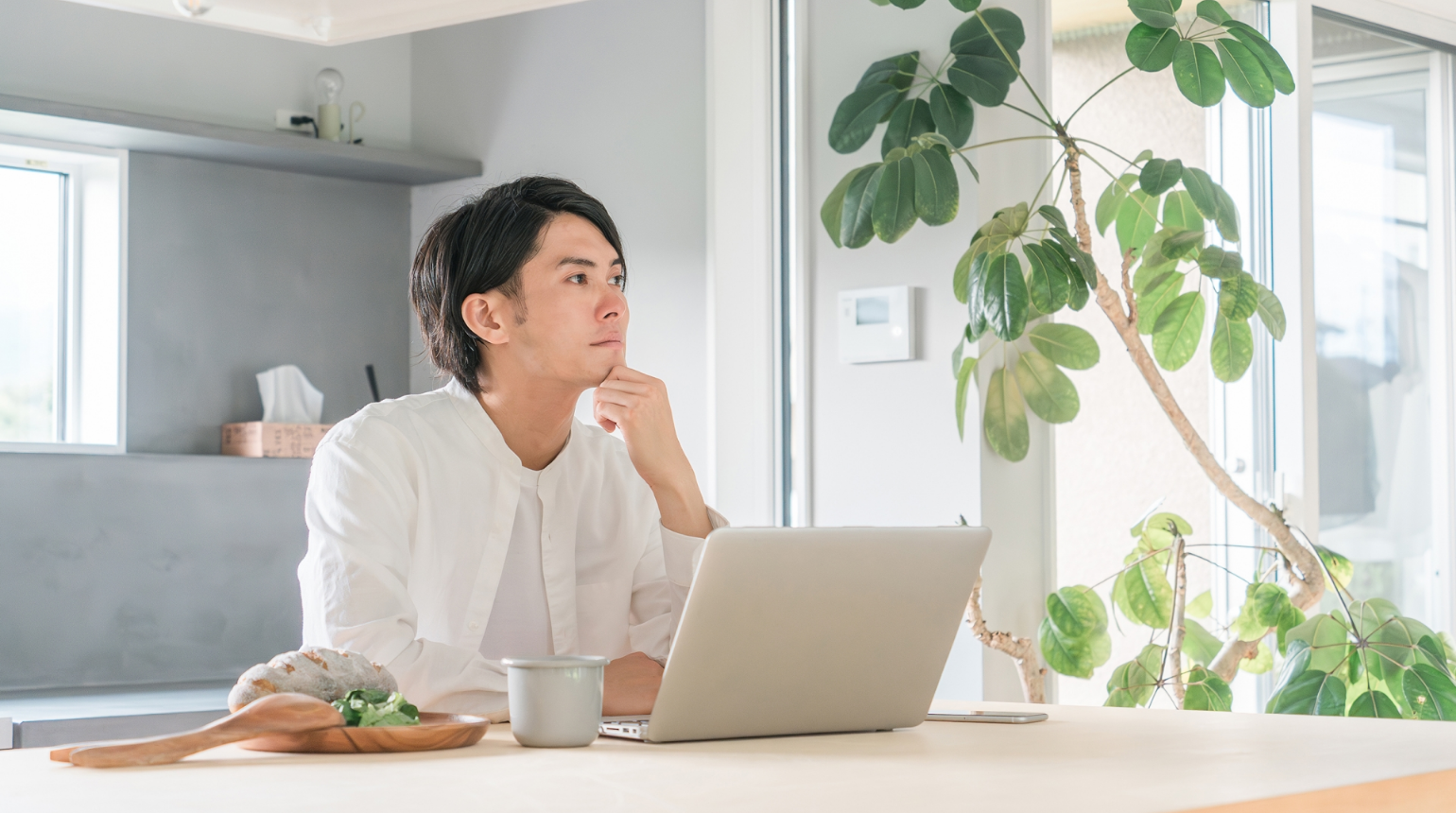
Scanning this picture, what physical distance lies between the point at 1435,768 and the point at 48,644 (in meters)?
3.44

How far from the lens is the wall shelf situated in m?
3.48

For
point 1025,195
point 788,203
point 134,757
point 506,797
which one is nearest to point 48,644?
point 788,203

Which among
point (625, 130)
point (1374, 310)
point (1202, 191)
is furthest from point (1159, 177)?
point (625, 130)

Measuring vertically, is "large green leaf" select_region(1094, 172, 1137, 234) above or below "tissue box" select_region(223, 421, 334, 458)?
above

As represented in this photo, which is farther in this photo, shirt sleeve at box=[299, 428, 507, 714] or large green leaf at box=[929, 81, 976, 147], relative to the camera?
large green leaf at box=[929, 81, 976, 147]

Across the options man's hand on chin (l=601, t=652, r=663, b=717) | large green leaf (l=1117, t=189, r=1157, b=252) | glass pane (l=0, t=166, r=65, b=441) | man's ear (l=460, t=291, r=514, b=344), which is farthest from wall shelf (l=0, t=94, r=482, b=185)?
man's hand on chin (l=601, t=652, r=663, b=717)

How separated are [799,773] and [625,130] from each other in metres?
3.04

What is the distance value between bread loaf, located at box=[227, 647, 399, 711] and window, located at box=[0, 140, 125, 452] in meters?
2.90

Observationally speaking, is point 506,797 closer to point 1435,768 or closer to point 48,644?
point 1435,768

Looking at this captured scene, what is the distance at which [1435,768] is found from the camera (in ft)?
3.13

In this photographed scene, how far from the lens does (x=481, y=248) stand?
6.45 feet

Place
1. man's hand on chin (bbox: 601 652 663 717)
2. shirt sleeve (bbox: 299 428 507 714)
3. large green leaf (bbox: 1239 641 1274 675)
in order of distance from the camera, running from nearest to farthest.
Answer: man's hand on chin (bbox: 601 652 663 717), shirt sleeve (bbox: 299 428 507 714), large green leaf (bbox: 1239 641 1274 675)

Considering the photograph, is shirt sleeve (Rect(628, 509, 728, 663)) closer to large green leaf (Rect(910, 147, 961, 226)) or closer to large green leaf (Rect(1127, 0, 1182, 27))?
large green leaf (Rect(910, 147, 961, 226))

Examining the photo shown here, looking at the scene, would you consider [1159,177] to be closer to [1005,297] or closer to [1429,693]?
[1005,297]
